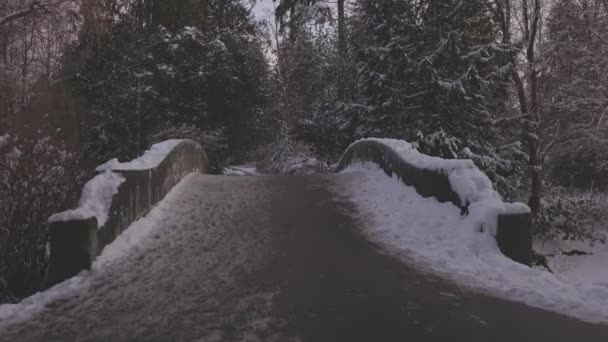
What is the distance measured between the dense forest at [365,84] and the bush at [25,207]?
6.27 ft

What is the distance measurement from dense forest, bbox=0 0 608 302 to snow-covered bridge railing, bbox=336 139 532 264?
3.68 m

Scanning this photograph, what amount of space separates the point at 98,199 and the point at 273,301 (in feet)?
8.61

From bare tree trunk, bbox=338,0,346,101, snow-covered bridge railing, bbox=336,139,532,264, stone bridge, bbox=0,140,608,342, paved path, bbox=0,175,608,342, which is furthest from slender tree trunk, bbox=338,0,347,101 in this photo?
paved path, bbox=0,175,608,342

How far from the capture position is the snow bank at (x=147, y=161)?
21.2 feet

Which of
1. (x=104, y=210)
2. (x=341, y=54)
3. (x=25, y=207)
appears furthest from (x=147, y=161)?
(x=341, y=54)

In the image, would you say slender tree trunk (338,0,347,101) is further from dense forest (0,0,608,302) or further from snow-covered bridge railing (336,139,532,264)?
snow-covered bridge railing (336,139,532,264)

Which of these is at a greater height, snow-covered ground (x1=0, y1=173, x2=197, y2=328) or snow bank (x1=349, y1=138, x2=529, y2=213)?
snow bank (x1=349, y1=138, x2=529, y2=213)

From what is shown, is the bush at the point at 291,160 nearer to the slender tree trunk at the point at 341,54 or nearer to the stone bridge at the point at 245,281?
the slender tree trunk at the point at 341,54

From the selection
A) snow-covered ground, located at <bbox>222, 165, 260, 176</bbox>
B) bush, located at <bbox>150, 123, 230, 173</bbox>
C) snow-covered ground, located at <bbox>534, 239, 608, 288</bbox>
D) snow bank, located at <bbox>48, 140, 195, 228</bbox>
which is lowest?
snow-covered ground, located at <bbox>534, 239, 608, 288</bbox>

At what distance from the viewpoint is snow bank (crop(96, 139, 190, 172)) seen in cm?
647

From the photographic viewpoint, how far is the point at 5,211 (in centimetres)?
513

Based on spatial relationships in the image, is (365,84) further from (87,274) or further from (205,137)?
(87,274)

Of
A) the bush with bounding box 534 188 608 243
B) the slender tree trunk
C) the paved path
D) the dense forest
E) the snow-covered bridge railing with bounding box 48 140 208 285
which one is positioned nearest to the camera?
the paved path

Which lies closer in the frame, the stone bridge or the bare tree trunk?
the stone bridge
